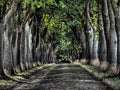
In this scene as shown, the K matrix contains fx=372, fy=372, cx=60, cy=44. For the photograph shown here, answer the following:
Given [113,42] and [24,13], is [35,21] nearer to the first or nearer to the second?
[24,13]

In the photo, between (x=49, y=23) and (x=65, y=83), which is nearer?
(x=65, y=83)

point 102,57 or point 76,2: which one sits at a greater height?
point 76,2

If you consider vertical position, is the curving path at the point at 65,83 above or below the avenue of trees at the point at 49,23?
below

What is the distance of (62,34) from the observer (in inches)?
3167

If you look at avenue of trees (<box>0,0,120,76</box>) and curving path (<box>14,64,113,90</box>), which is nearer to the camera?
curving path (<box>14,64,113,90</box>)

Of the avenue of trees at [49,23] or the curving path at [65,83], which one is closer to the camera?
the curving path at [65,83]

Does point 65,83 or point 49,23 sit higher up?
point 49,23

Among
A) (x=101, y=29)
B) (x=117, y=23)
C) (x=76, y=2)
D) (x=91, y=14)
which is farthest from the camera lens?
(x=91, y=14)

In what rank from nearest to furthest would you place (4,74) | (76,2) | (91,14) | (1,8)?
(4,74), (1,8), (76,2), (91,14)

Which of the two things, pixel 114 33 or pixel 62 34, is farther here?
pixel 62 34

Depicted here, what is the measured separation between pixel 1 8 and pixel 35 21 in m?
20.7

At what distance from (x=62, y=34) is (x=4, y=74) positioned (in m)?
54.1

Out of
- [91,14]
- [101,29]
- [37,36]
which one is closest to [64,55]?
[37,36]

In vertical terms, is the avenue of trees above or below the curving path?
above
